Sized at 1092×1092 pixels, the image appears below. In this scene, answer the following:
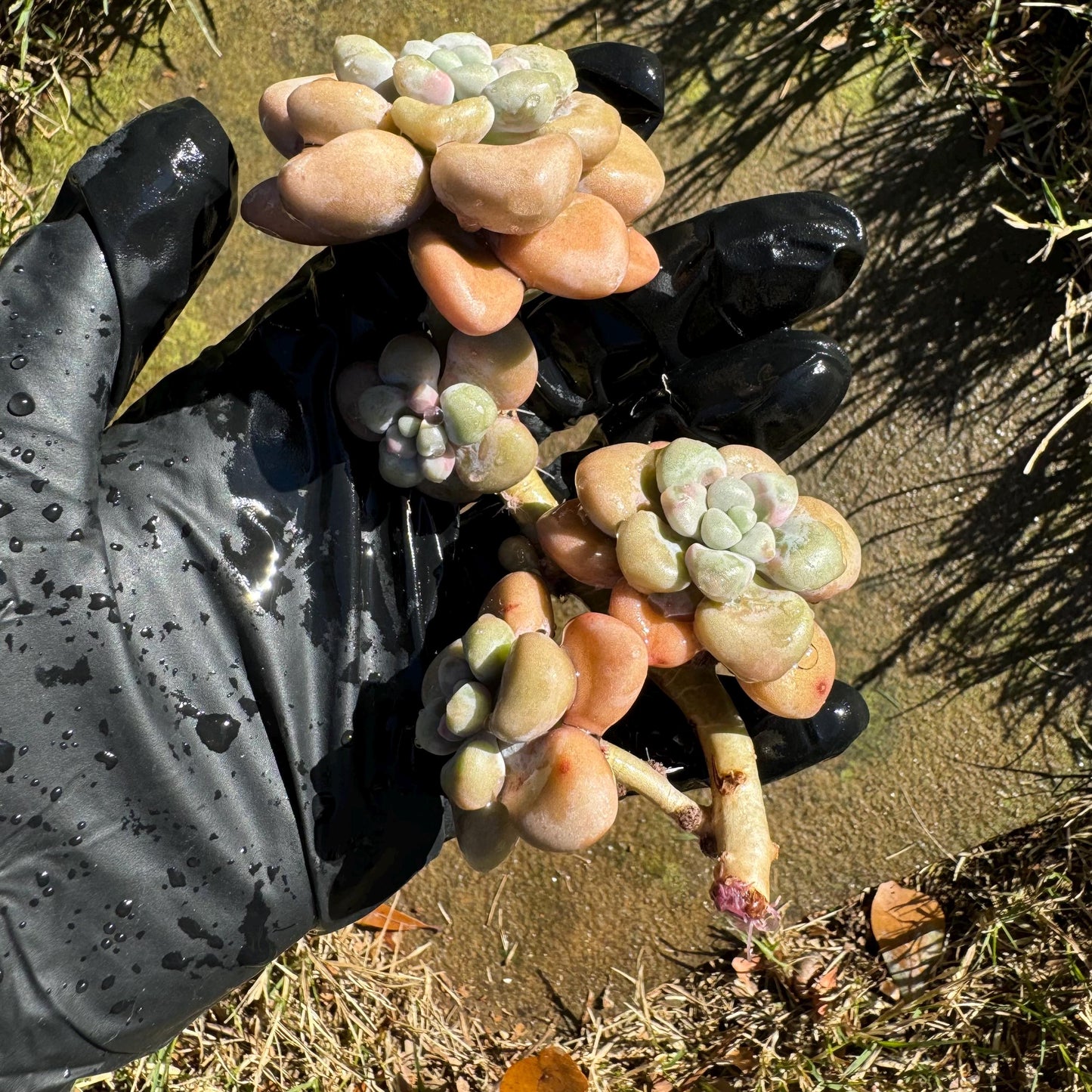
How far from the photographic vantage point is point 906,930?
184 centimetres

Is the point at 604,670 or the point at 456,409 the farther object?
the point at 456,409

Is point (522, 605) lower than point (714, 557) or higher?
lower

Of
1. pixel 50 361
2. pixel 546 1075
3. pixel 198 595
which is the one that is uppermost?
pixel 50 361

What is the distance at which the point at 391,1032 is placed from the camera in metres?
1.94

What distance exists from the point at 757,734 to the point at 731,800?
0.91 ft

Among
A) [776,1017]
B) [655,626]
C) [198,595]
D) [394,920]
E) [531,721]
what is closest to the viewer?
[531,721]

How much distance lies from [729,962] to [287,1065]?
0.85 m

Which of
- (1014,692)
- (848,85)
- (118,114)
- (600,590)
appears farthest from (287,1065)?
(848,85)

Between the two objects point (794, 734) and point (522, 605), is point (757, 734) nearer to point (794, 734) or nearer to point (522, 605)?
point (794, 734)

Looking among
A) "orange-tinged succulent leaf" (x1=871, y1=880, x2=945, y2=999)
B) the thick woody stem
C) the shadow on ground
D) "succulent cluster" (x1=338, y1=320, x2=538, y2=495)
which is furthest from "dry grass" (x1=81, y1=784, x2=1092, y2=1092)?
"succulent cluster" (x1=338, y1=320, x2=538, y2=495)

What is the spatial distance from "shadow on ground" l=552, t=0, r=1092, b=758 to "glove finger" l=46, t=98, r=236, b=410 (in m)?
0.96

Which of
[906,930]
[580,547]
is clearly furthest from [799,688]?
[906,930]

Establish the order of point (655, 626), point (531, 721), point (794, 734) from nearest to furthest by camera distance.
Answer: point (531, 721)
point (655, 626)
point (794, 734)

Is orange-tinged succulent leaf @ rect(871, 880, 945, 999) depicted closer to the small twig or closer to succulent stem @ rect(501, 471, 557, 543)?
the small twig
